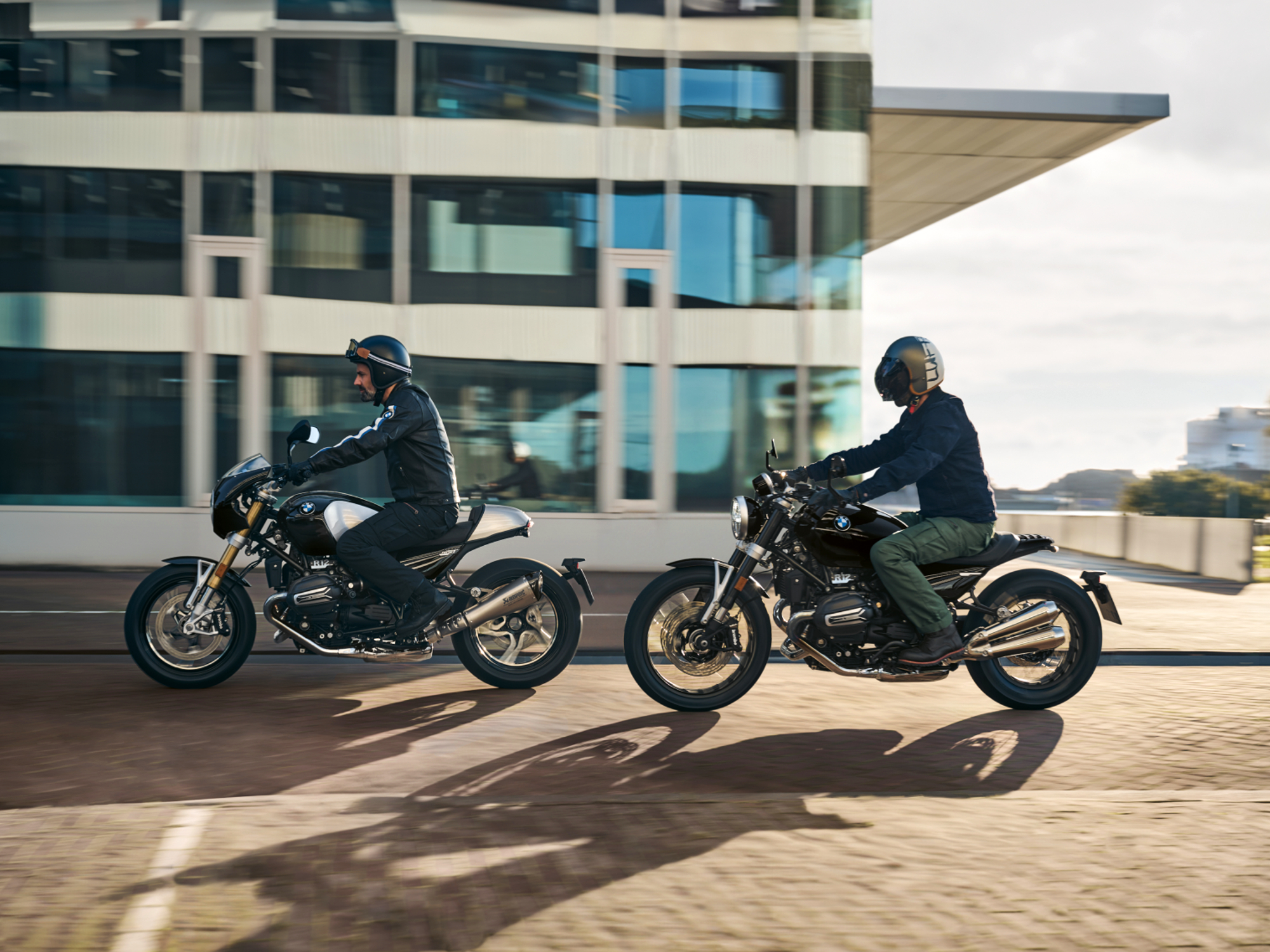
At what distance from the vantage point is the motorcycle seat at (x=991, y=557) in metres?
5.96

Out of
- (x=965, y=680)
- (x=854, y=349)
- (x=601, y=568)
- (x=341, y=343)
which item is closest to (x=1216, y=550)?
(x=854, y=349)

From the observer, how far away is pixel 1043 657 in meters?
6.16

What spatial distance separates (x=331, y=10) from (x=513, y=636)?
11869 millimetres

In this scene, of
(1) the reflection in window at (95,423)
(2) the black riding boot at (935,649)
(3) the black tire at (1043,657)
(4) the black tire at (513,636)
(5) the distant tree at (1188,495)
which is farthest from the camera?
(5) the distant tree at (1188,495)

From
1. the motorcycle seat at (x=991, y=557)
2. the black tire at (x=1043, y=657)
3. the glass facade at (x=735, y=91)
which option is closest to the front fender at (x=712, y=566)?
the motorcycle seat at (x=991, y=557)

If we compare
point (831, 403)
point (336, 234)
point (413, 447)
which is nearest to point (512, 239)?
point (336, 234)

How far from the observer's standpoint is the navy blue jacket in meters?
5.88

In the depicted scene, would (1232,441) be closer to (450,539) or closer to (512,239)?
(512,239)

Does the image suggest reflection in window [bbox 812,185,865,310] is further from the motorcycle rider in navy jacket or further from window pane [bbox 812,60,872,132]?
the motorcycle rider in navy jacket

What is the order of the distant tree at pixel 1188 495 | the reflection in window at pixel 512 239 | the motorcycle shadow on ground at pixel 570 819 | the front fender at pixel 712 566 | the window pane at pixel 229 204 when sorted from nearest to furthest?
the motorcycle shadow on ground at pixel 570 819 < the front fender at pixel 712 566 < the window pane at pixel 229 204 < the reflection in window at pixel 512 239 < the distant tree at pixel 1188 495

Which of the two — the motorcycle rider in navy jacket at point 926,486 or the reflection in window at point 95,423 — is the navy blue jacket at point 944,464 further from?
the reflection in window at point 95,423

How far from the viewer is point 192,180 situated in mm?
15164

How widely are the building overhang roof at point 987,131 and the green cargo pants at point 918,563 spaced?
11.8 m

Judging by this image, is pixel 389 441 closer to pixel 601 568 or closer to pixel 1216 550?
pixel 601 568
